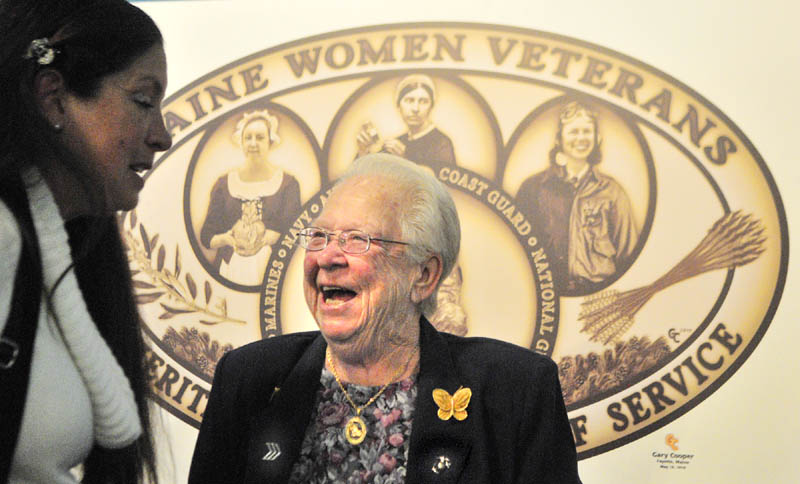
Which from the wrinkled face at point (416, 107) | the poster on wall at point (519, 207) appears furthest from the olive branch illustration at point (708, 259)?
the wrinkled face at point (416, 107)

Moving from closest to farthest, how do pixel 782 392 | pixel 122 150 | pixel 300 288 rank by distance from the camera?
pixel 122 150, pixel 782 392, pixel 300 288

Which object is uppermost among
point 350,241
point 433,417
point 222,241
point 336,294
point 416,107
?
point 416,107

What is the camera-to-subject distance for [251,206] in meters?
3.01

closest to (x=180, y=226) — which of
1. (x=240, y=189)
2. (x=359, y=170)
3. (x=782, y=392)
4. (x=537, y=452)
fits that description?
(x=240, y=189)

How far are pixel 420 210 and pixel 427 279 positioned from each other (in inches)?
6.8

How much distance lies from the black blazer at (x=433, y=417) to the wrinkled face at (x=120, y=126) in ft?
2.61

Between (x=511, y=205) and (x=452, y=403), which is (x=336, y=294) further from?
(x=511, y=205)

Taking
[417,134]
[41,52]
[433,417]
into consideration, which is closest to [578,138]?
[417,134]

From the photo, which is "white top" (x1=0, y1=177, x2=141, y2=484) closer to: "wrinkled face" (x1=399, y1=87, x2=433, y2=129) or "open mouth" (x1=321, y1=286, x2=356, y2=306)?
"open mouth" (x1=321, y1=286, x2=356, y2=306)

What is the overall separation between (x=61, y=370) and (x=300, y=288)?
68.5 inches

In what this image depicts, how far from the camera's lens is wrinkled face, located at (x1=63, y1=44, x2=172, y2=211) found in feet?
4.34

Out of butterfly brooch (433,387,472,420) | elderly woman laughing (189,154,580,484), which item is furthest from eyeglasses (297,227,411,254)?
butterfly brooch (433,387,472,420)

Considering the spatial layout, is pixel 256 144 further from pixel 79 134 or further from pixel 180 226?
pixel 79 134

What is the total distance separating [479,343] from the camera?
224 cm
